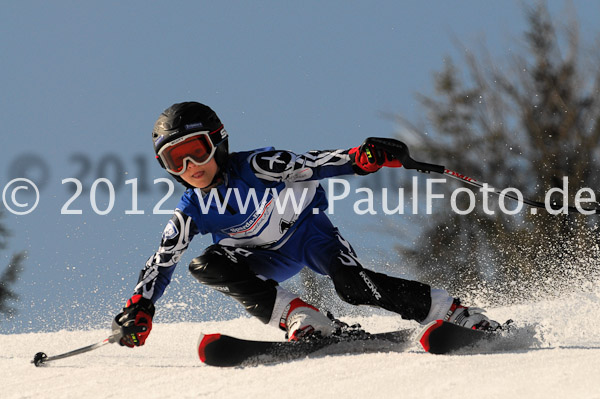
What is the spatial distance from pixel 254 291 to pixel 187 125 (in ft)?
3.52

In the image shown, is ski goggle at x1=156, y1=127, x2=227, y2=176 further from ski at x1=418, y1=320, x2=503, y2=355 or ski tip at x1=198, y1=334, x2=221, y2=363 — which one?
ski at x1=418, y1=320, x2=503, y2=355

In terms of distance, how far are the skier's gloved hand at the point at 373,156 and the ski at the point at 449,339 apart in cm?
98

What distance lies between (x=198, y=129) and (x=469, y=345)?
199 centimetres

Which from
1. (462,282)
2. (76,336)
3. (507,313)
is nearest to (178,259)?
(76,336)

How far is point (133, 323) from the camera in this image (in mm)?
3973

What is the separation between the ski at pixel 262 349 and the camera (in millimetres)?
3783

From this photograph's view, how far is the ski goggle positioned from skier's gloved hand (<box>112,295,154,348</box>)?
2.76ft

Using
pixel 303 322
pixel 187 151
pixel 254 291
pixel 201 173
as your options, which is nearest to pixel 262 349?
pixel 303 322

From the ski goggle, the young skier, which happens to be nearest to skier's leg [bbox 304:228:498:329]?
the young skier

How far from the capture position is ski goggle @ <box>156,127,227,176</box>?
4098 mm

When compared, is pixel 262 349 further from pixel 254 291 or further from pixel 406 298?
pixel 406 298

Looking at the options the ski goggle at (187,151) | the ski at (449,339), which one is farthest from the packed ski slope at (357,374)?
the ski goggle at (187,151)

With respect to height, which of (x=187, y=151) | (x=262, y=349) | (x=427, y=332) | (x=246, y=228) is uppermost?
(x=187, y=151)

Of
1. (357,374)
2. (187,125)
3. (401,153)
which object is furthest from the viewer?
(187,125)
